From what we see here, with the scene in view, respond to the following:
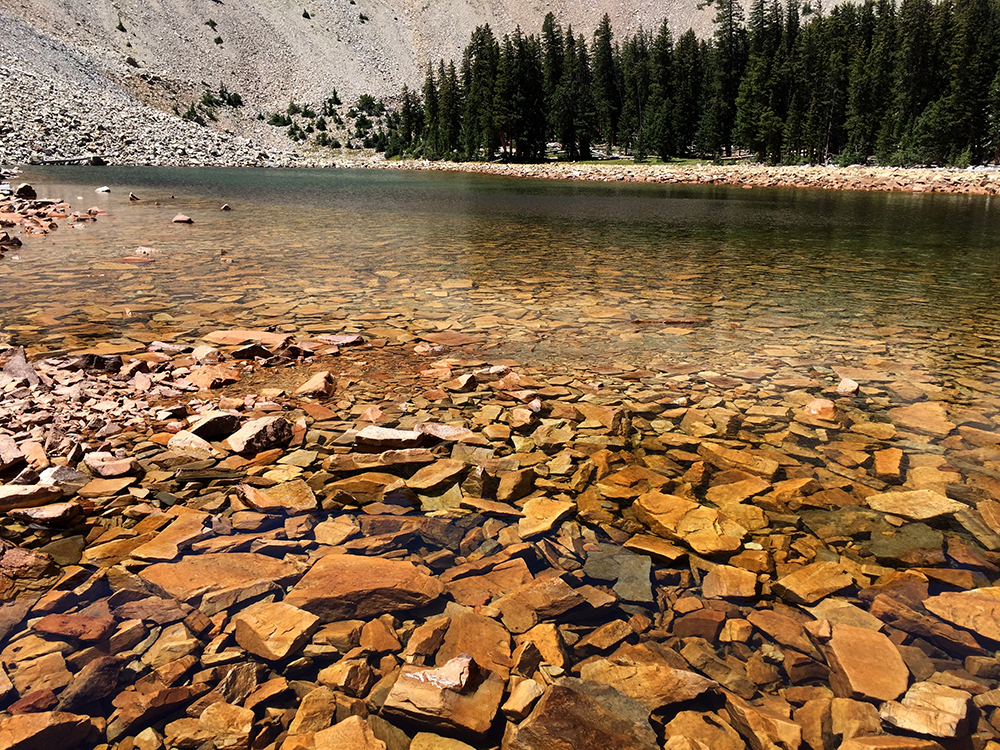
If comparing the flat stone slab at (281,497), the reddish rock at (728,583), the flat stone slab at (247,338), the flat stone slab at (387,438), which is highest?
the flat stone slab at (247,338)

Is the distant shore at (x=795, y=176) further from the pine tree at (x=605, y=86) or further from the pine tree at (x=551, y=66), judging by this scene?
the pine tree at (x=605, y=86)

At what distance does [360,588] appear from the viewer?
358cm

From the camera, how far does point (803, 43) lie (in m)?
75.1

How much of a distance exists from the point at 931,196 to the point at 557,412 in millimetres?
47913

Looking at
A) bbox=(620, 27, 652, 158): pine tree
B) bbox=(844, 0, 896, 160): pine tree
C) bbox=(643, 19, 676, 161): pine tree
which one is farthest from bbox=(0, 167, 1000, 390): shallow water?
bbox=(620, 27, 652, 158): pine tree

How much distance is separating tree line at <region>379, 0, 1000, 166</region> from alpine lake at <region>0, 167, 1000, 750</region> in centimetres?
6691

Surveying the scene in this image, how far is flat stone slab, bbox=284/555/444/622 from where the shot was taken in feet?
11.3

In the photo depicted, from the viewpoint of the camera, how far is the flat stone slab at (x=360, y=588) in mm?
3453

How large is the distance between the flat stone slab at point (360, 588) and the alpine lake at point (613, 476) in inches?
1.1

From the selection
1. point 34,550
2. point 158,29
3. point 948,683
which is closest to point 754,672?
point 948,683

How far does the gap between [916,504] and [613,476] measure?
2.25m

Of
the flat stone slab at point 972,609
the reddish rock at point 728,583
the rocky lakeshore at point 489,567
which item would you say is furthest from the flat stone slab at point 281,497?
the flat stone slab at point 972,609

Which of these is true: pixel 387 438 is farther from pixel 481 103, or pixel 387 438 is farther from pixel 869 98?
pixel 481 103

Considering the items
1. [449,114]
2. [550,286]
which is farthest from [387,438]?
[449,114]
